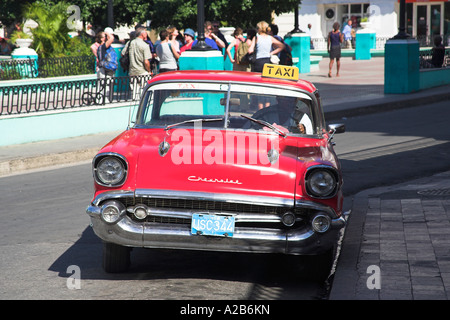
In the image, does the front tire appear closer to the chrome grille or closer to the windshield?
the chrome grille

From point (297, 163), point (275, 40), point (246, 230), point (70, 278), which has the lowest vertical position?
point (70, 278)

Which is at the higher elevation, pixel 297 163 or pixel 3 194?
pixel 297 163

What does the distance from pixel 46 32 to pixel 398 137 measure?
12746 millimetres

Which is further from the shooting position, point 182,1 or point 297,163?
point 182,1

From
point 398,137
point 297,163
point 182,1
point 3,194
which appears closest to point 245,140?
point 297,163

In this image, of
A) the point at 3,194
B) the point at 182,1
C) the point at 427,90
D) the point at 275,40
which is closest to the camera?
the point at 3,194

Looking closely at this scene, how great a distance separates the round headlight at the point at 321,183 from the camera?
230 inches

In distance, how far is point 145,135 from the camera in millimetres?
6469

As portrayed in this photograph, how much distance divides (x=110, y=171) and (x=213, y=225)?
3.00 ft

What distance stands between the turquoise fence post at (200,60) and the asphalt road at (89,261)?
6.25 meters

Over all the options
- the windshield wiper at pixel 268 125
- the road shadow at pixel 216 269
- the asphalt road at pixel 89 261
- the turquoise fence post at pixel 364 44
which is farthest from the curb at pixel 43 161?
the turquoise fence post at pixel 364 44

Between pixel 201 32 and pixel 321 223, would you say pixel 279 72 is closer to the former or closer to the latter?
pixel 321 223

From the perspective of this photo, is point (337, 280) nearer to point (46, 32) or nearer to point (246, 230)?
point (246, 230)
